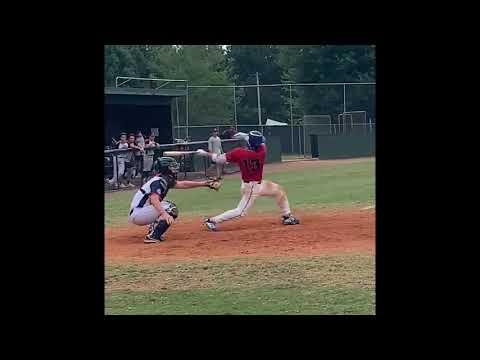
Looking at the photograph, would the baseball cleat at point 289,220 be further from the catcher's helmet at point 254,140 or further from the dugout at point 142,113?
the dugout at point 142,113

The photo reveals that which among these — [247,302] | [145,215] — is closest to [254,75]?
[145,215]

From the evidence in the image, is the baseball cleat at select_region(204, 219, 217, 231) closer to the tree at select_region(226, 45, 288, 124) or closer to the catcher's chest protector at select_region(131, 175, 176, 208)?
the catcher's chest protector at select_region(131, 175, 176, 208)

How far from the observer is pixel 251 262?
6543mm

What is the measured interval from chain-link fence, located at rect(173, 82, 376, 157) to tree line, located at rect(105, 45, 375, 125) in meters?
0.02

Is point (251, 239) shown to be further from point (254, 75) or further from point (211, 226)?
point (254, 75)

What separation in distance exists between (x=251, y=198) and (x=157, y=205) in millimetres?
1065

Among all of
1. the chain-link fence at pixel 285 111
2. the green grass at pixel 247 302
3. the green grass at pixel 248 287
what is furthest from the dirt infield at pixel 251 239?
the chain-link fence at pixel 285 111

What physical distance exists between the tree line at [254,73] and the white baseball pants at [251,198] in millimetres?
7342

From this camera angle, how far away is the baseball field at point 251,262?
5.24 metres

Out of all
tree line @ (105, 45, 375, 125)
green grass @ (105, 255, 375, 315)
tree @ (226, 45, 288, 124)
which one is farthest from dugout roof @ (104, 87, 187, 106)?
green grass @ (105, 255, 375, 315)
